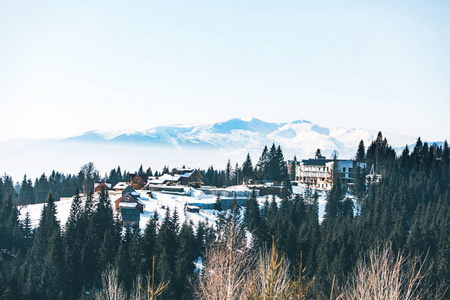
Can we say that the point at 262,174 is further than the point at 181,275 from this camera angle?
Yes

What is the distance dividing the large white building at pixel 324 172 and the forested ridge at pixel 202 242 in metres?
13.6

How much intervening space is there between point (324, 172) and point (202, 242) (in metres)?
58.1

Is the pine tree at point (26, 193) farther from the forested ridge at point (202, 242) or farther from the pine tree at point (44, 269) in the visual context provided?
the pine tree at point (44, 269)

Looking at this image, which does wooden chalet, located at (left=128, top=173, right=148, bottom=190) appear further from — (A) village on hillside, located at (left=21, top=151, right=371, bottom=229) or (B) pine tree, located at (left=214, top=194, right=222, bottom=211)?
(B) pine tree, located at (left=214, top=194, right=222, bottom=211)

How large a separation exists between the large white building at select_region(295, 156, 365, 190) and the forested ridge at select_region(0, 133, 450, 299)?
13.6 m

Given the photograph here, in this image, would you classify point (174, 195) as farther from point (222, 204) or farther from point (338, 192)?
point (338, 192)

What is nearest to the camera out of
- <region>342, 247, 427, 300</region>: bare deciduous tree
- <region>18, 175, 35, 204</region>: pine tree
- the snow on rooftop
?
<region>342, 247, 427, 300</region>: bare deciduous tree

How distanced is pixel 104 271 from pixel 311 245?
26630 millimetres

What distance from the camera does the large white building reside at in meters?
99.6

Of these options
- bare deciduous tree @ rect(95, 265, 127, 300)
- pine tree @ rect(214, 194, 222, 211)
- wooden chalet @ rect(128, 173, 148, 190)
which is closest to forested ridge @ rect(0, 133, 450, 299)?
bare deciduous tree @ rect(95, 265, 127, 300)

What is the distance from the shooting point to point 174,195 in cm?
8206

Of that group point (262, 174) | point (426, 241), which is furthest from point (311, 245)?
point (262, 174)

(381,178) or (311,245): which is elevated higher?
(381,178)

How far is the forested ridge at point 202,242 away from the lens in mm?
41938
